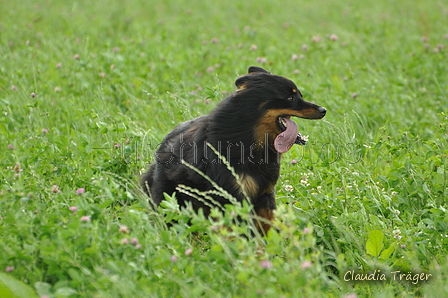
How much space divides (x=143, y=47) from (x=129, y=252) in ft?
21.5

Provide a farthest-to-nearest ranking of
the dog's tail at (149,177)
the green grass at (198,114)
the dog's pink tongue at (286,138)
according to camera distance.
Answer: the dog's tail at (149,177)
the dog's pink tongue at (286,138)
the green grass at (198,114)

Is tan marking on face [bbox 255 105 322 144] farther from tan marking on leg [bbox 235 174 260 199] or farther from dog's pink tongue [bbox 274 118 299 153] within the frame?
tan marking on leg [bbox 235 174 260 199]

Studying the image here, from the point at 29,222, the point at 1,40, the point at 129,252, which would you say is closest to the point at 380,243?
the point at 129,252

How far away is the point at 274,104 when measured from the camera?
159 inches

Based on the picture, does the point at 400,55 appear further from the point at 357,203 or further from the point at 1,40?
the point at 1,40

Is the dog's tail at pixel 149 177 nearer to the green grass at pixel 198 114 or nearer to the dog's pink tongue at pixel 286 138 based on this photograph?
the green grass at pixel 198 114

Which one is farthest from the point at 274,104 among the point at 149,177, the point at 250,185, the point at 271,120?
the point at 149,177

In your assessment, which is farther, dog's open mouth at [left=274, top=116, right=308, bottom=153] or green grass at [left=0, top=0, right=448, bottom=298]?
dog's open mouth at [left=274, top=116, right=308, bottom=153]

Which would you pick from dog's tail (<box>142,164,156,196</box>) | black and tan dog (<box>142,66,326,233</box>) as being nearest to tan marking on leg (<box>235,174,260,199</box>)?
black and tan dog (<box>142,66,326,233</box>)

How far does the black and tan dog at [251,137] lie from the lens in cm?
402

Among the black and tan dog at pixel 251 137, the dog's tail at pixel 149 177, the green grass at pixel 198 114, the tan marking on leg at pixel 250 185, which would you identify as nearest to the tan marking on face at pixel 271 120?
the black and tan dog at pixel 251 137

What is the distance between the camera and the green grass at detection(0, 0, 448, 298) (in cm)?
284

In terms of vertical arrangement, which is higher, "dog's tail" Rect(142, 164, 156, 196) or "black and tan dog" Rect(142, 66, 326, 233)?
"black and tan dog" Rect(142, 66, 326, 233)

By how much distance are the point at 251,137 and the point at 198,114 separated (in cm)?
194
